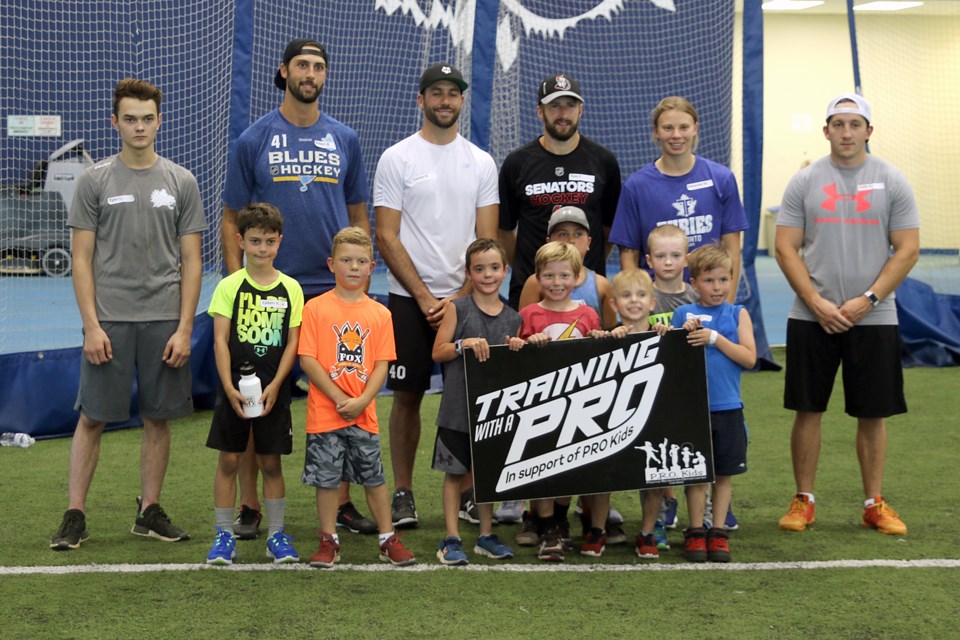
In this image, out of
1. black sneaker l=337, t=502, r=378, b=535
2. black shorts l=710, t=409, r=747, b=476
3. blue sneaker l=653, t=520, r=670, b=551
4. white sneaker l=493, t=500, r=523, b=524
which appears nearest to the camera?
black shorts l=710, t=409, r=747, b=476

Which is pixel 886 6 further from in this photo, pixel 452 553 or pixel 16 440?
pixel 452 553

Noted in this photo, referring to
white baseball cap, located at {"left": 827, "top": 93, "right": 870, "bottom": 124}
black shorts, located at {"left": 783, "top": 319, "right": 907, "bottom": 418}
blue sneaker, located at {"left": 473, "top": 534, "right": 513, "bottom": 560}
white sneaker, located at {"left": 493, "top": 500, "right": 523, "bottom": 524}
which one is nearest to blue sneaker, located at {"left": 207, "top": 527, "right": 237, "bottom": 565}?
blue sneaker, located at {"left": 473, "top": 534, "right": 513, "bottom": 560}

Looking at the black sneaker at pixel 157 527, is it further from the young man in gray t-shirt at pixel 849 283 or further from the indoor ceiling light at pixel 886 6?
the indoor ceiling light at pixel 886 6

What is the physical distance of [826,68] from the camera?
21625 mm

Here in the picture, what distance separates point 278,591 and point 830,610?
194 cm

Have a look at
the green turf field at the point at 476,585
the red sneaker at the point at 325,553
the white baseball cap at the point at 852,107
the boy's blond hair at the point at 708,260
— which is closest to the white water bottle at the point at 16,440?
the green turf field at the point at 476,585

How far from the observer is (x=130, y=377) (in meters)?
4.79

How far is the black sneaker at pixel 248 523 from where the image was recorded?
16.0 ft

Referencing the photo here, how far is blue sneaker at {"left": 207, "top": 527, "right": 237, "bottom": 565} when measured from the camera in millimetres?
4438

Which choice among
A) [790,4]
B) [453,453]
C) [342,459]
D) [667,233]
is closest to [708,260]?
[667,233]

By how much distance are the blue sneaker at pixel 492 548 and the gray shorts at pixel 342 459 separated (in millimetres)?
487

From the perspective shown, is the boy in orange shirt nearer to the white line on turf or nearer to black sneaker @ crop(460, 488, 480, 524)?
the white line on turf

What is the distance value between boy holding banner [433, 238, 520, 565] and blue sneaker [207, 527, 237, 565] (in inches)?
32.2

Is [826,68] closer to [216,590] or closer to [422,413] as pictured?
[422,413]
